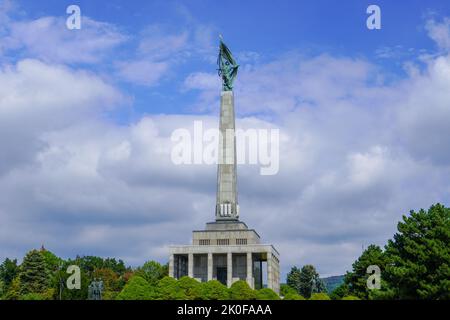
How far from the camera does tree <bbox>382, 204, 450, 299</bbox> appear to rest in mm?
40000

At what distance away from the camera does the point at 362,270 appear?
5622 cm

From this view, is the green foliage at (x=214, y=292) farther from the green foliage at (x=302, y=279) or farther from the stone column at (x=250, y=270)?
the green foliage at (x=302, y=279)

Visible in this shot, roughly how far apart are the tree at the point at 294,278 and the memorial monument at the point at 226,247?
40.9m

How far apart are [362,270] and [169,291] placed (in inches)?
725

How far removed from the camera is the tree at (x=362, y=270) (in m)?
55.2

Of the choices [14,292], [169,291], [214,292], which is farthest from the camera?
[14,292]

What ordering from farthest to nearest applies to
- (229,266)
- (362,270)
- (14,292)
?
(14,292), (229,266), (362,270)

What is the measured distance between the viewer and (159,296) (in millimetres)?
49719

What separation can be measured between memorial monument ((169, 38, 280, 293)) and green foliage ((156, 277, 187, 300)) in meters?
14.8

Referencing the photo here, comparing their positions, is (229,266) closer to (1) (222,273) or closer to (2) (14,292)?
(1) (222,273)

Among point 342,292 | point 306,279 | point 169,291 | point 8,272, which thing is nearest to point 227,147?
point 342,292

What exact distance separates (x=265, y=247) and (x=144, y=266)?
1506 inches

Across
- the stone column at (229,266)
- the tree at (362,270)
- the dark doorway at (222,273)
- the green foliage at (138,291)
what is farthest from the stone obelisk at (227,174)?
the green foliage at (138,291)

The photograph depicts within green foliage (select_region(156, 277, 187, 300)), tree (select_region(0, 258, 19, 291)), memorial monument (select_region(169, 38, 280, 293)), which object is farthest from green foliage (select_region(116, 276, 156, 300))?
tree (select_region(0, 258, 19, 291))
